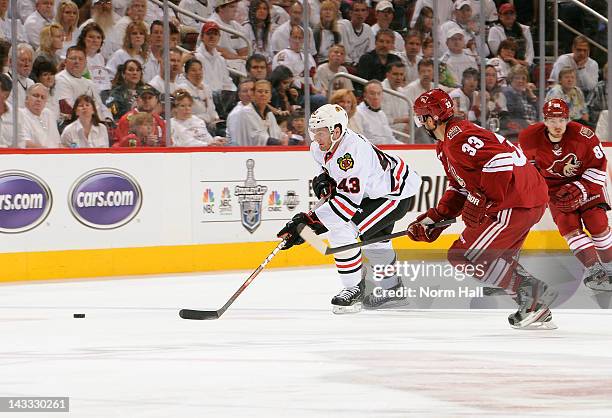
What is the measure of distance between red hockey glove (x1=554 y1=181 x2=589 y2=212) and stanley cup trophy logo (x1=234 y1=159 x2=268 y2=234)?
2.59 m

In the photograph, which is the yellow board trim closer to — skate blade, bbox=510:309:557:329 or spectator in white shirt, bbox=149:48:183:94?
spectator in white shirt, bbox=149:48:183:94

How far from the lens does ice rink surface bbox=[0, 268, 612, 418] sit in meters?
4.39

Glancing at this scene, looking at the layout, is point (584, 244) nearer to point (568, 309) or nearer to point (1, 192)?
point (568, 309)

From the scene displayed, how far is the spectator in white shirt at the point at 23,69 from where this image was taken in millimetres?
8805

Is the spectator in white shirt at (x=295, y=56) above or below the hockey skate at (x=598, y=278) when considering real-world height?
above

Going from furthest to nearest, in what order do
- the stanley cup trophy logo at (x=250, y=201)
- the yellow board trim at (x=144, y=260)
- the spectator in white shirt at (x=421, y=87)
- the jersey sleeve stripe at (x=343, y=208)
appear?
the spectator in white shirt at (x=421, y=87)
the stanley cup trophy logo at (x=250, y=201)
the yellow board trim at (x=144, y=260)
the jersey sleeve stripe at (x=343, y=208)

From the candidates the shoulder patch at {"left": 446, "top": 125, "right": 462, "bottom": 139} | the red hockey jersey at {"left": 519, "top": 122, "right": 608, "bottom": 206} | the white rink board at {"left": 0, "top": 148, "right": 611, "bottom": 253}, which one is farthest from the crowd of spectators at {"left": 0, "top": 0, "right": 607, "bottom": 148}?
the shoulder patch at {"left": 446, "top": 125, "right": 462, "bottom": 139}

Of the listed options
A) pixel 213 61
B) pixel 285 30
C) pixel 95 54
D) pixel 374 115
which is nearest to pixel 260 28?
pixel 285 30

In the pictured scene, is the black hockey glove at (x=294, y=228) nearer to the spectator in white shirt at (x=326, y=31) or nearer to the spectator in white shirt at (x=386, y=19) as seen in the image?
the spectator in white shirt at (x=326, y=31)

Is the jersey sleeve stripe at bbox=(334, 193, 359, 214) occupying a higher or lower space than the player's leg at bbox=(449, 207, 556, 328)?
higher

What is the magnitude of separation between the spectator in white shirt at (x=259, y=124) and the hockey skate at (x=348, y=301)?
123 inches

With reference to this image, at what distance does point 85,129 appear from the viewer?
9266 millimetres

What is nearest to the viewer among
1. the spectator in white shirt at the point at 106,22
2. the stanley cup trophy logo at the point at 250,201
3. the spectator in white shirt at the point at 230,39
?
the spectator in white shirt at the point at 106,22

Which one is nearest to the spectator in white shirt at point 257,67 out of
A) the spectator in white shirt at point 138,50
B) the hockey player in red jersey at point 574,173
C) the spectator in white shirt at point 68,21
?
the spectator in white shirt at point 138,50
